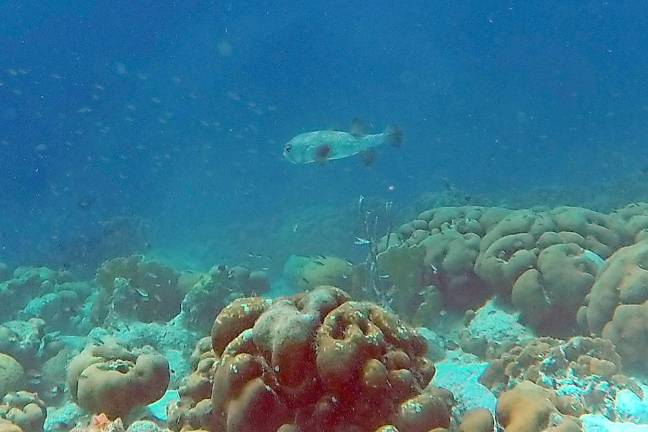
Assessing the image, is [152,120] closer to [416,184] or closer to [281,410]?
[416,184]

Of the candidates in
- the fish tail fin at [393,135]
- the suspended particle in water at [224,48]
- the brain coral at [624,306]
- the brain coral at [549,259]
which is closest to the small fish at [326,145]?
the fish tail fin at [393,135]

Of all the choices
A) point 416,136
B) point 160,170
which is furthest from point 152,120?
point 416,136

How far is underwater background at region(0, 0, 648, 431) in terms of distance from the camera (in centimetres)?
3133

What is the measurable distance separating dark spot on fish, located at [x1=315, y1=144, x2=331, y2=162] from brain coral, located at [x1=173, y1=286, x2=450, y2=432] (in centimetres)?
563

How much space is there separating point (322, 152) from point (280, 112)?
8786cm

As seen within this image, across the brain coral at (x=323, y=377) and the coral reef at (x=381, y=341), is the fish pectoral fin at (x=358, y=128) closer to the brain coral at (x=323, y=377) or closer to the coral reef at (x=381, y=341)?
the coral reef at (x=381, y=341)

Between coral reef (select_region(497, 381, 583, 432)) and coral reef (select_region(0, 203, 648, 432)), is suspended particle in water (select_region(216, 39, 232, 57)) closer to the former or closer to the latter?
coral reef (select_region(0, 203, 648, 432))

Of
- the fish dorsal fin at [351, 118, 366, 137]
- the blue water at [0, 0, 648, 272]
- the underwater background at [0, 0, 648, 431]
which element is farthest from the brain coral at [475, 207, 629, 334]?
the blue water at [0, 0, 648, 272]

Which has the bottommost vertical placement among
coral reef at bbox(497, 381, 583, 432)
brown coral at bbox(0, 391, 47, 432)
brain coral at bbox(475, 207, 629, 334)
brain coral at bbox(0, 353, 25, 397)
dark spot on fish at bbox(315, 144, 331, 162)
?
coral reef at bbox(497, 381, 583, 432)

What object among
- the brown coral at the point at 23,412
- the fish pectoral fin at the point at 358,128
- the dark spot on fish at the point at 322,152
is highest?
the fish pectoral fin at the point at 358,128

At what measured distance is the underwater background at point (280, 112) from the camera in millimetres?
31328

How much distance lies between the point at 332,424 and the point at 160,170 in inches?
2499

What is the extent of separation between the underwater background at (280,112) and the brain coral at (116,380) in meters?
12.2

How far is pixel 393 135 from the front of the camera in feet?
35.2
